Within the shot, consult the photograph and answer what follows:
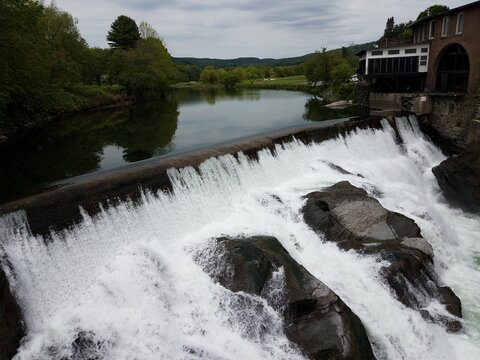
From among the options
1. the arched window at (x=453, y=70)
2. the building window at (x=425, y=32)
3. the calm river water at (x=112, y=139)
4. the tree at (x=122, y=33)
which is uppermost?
the tree at (x=122, y=33)

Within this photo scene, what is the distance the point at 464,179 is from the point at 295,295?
11414mm

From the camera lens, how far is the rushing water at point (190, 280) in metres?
7.61

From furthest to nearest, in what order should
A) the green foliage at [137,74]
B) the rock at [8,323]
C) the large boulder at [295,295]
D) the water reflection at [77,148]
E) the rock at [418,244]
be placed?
the green foliage at [137,74], the water reflection at [77,148], the rock at [418,244], the large boulder at [295,295], the rock at [8,323]

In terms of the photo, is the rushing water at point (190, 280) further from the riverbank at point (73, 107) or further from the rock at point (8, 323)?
the riverbank at point (73, 107)

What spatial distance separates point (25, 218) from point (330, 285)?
23.8 ft

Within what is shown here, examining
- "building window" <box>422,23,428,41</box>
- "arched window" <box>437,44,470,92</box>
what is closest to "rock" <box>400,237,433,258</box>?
"arched window" <box>437,44,470,92</box>

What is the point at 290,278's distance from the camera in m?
8.55

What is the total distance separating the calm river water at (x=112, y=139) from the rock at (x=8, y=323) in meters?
3.87

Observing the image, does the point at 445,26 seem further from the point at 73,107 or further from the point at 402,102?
the point at 73,107

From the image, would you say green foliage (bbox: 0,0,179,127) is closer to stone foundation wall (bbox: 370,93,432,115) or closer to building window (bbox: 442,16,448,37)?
stone foundation wall (bbox: 370,93,432,115)

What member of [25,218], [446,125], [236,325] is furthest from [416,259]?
[446,125]

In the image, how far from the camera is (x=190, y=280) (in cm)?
899

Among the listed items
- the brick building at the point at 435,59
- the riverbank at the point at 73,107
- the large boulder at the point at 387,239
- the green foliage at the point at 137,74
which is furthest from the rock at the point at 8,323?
the green foliage at the point at 137,74

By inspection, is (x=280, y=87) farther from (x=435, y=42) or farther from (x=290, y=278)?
(x=290, y=278)
